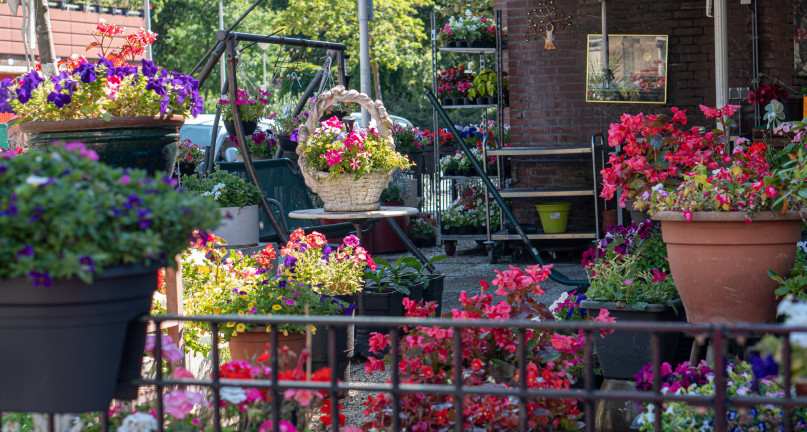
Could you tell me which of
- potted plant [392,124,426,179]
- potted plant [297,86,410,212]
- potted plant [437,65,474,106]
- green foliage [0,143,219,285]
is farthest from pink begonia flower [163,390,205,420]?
potted plant [392,124,426,179]

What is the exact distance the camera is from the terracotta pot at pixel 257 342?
312 cm

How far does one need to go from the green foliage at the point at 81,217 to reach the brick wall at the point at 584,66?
6.22 m

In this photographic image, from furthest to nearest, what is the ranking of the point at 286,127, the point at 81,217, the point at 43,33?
1. the point at 286,127
2. the point at 43,33
3. the point at 81,217

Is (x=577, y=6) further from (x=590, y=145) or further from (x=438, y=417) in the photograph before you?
(x=438, y=417)

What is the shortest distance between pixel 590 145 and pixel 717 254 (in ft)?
15.2

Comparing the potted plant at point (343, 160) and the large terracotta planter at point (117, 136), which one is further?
the potted plant at point (343, 160)

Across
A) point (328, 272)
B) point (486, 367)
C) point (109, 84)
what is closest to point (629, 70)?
point (328, 272)

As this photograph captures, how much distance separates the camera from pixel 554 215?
738 centimetres

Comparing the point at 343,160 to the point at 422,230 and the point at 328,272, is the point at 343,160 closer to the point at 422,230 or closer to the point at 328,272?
the point at 328,272

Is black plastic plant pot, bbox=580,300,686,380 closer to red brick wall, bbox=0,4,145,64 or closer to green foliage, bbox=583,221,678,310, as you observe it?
green foliage, bbox=583,221,678,310

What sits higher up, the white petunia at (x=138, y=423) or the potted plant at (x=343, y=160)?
the potted plant at (x=343, y=160)

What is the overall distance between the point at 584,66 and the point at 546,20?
1.78 feet

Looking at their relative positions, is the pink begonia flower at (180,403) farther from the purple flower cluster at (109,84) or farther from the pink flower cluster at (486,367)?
the purple flower cluster at (109,84)

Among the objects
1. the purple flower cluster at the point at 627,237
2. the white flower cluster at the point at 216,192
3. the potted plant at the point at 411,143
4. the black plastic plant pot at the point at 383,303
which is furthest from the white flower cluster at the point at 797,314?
the potted plant at the point at 411,143
